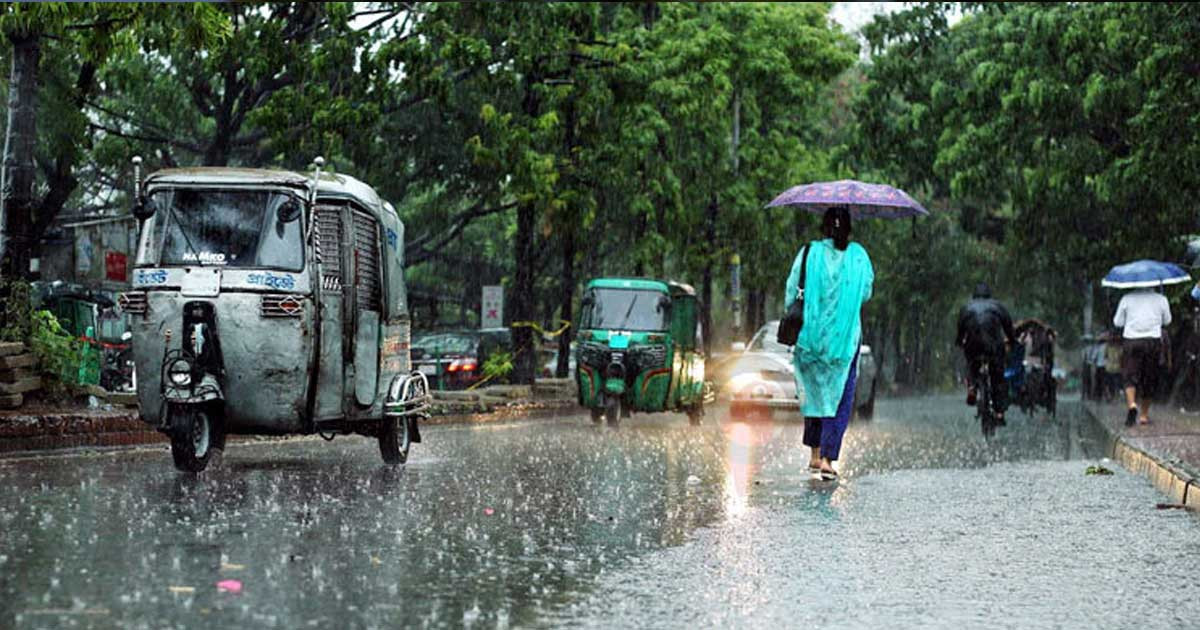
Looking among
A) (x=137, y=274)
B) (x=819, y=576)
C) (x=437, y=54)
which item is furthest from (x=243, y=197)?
(x=437, y=54)

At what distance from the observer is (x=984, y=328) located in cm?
2058

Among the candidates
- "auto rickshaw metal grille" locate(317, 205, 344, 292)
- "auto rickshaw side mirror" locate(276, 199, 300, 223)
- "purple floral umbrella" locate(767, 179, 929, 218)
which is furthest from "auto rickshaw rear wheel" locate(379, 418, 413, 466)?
"purple floral umbrella" locate(767, 179, 929, 218)

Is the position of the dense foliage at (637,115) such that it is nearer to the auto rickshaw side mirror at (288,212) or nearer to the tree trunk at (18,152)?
the tree trunk at (18,152)

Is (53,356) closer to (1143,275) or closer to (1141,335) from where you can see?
(1141,335)

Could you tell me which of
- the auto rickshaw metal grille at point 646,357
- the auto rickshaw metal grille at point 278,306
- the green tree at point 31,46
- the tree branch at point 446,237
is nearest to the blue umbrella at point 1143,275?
the auto rickshaw metal grille at point 646,357

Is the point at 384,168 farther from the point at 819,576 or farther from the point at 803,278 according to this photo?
the point at 819,576

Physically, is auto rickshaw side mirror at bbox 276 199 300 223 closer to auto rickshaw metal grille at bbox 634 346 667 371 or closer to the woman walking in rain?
the woman walking in rain

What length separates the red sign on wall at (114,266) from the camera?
37.2 meters

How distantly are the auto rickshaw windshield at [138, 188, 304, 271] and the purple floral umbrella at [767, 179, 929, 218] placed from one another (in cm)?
829

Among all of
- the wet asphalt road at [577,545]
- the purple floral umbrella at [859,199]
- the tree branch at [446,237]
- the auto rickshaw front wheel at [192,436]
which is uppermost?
the tree branch at [446,237]

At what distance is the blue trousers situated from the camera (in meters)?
13.0

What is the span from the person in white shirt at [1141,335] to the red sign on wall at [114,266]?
77.3 ft

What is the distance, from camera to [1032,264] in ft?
174

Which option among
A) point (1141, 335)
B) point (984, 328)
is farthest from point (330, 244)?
point (1141, 335)
